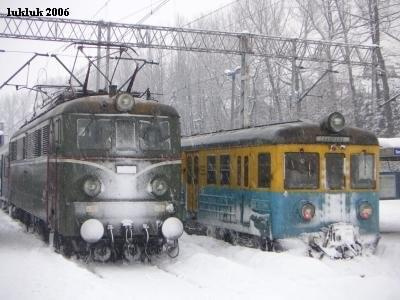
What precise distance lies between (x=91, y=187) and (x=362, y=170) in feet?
18.7

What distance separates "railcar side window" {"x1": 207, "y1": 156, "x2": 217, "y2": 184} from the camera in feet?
50.6

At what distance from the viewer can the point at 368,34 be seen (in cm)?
3719

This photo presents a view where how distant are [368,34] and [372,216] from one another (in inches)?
1018

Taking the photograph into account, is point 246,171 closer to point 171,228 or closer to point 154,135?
point 154,135

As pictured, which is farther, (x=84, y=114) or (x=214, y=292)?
(x=84, y=114)

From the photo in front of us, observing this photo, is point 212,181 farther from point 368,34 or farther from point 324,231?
point 368,34

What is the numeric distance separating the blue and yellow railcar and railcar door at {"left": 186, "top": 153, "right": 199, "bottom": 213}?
7.09ft

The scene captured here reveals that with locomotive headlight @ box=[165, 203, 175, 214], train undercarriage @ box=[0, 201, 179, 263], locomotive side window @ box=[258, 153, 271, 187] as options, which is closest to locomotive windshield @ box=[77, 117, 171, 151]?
locomotive headlight @ box=[165, 203, 175, 214]

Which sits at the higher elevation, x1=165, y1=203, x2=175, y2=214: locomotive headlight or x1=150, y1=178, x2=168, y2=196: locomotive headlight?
x1=150, y1=178, x2=168, y2=196: locomotive headlight

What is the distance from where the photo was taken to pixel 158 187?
38.9 ft

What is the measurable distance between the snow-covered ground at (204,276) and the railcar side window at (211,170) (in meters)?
2.02

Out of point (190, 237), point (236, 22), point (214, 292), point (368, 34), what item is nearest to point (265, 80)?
point (236, 22)

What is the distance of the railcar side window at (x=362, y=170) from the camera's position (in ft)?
43.8

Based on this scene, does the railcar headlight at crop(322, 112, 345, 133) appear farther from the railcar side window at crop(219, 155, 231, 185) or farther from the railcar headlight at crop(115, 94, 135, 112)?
the railcar headlight at crop(115, 94, 135, 112)
